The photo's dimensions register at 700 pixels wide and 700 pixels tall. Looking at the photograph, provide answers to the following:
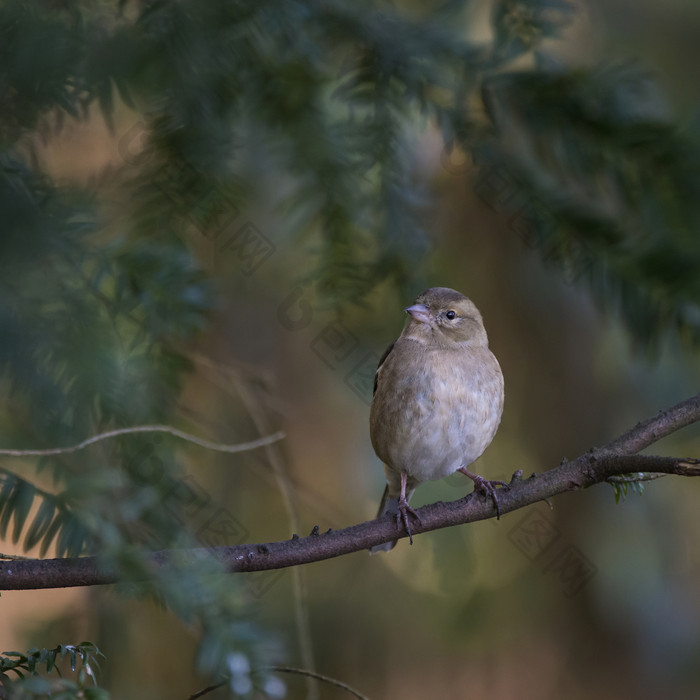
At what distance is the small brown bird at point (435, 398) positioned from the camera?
121 inches

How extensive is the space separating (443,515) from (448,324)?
1.42 meters

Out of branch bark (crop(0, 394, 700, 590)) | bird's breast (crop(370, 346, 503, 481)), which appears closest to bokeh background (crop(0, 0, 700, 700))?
branch bark (crop(0, 394, 700, 590))

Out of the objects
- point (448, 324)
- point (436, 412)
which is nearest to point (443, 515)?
point (436, 412)

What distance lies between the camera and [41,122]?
1.66m

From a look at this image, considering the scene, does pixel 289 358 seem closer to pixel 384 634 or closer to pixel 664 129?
pixel 384 634

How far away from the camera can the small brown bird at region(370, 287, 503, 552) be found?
308cm

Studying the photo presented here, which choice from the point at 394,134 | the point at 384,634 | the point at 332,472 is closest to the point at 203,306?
the point at 394,134

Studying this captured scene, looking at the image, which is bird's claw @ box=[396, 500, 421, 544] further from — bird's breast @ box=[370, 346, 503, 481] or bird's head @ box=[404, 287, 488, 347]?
bird's head @ box=[404, 287, 488, 347]

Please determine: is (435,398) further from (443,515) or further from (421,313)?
Answer: (443,515)

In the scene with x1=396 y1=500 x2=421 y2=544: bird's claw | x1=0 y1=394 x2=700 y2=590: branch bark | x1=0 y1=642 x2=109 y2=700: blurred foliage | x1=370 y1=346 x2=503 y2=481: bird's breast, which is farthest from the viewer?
x1=370 y1=346 x2=503 y2=481: bird's breast

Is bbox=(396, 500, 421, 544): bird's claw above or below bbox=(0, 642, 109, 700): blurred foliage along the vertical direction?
above

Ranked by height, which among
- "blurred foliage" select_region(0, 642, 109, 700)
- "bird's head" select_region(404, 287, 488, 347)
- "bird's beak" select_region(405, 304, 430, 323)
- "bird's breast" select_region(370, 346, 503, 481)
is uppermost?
"bird's head" select_region(404, 287, 488, 347)

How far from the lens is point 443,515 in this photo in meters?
2.04

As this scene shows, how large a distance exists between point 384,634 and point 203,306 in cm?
281
